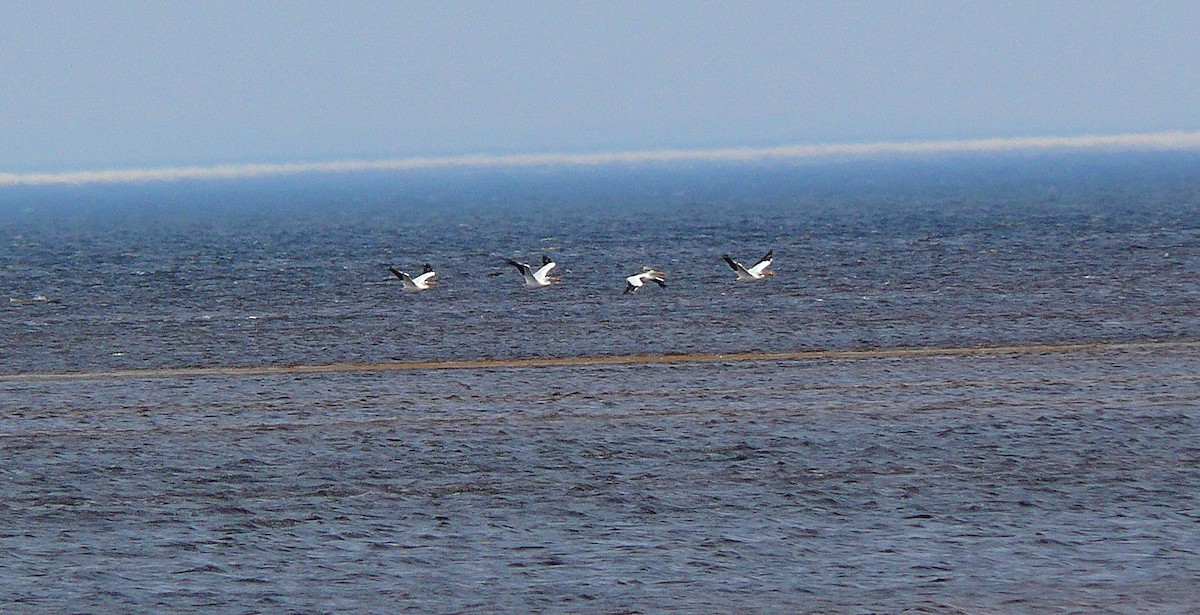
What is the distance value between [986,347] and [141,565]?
30.7 m

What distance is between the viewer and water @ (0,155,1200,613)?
26453 millimetres

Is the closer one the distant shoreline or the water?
the water

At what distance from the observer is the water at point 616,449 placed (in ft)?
86.8

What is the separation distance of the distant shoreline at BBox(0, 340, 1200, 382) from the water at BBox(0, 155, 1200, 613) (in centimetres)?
32

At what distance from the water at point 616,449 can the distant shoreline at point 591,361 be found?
1.05 ft

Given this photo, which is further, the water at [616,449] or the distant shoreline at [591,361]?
the distant shoreline at [591,361]

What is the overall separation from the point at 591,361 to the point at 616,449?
1470 cm

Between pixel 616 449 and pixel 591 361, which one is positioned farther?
pixel 591 361

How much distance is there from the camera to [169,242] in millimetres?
136000

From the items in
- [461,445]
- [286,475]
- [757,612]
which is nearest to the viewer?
[757,612]

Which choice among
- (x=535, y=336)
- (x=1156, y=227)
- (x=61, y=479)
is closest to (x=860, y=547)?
(x=61, y=479)

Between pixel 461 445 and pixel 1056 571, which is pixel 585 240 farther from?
pixel 1056 571

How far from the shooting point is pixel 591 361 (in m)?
51.6

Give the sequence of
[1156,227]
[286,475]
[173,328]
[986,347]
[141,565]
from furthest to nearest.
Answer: [1156,227] → [173,328] → [986,347] → [286,475] → [141,565]
